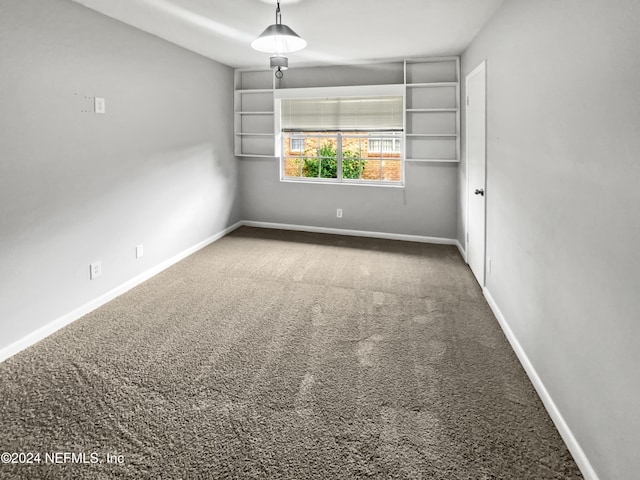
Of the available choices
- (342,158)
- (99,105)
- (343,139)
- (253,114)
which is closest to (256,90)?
(253,114)

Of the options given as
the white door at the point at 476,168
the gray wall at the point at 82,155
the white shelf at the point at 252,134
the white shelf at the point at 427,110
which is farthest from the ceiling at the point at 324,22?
the white shelf at the point at 252,134

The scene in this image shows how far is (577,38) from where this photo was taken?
1736mm

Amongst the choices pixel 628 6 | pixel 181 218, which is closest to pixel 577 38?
pixel 628 6

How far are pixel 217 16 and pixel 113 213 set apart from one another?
1901 mm

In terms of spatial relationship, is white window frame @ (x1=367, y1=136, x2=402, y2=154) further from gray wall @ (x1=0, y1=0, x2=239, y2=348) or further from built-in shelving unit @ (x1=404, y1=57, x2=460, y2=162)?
gray wall @ (x1=0, y1=0, x2=239, y2=348)

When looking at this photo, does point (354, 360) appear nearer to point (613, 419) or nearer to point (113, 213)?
point (613, 419)

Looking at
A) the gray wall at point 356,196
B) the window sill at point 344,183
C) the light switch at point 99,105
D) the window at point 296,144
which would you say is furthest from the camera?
the window at point 296,144

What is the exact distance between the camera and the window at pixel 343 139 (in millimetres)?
5504

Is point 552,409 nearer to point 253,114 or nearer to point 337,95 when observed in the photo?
point 337,95

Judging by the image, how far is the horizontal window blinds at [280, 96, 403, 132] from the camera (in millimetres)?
5441

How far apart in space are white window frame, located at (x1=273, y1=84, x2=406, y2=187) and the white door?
1.13 m

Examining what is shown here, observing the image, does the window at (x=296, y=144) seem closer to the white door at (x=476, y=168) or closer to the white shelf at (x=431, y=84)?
the white shelf at (x=431, y=84)

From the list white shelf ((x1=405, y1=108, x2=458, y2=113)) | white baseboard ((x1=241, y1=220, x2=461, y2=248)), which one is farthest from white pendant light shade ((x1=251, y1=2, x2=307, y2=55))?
white baseboard ((x1=241, y1=220, x2=461, y2=248))

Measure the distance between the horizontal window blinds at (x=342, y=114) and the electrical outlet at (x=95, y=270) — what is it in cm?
341
